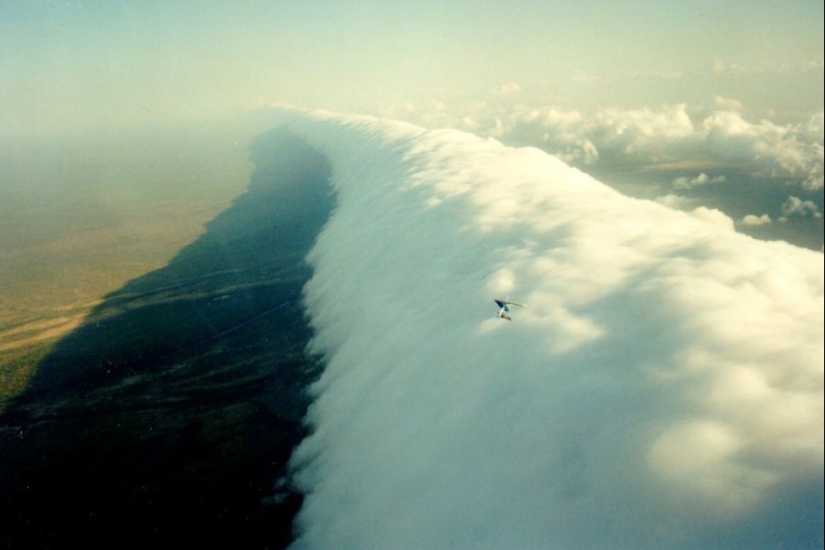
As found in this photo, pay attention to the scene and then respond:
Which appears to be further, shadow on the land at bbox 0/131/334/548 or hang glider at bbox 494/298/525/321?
shadow on the land at bbox 0/131/334/548

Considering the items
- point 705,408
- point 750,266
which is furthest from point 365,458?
point 750,266

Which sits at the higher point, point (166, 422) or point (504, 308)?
point (504, 308)

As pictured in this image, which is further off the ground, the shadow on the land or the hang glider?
the hang glider

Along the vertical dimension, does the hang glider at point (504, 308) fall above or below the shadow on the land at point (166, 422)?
above

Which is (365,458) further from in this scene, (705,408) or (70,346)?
(70,346)

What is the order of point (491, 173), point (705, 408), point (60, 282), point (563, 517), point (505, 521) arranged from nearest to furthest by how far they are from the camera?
point (705, 408) → point (563, 517) → point (505, 521) → point (491, 173) → point (60, 282)

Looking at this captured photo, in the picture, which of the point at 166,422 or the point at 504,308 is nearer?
the point at 504,308

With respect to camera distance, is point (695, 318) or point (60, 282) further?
point (60, 282)

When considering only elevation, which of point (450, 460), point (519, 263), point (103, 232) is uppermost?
point (519, 263)
